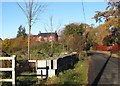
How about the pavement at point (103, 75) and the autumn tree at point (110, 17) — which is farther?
the autumn tree at point (110, 17)

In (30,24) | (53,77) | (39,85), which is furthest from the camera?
(30,24)

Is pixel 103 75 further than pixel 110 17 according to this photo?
No

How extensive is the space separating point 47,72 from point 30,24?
11866 millimetres

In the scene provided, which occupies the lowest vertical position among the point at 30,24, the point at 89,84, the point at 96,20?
the point at 89,84

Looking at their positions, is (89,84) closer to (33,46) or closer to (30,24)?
(30,24)

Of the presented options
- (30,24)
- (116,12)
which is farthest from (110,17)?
(30,24)

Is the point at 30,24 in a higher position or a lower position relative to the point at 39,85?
higher

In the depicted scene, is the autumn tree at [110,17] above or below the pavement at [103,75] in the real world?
above

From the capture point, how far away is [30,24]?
24.0m

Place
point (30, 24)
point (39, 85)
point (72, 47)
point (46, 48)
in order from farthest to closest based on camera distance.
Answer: point (46, 48) < point (72, 47) < point (30, 24) < point (39, 85)

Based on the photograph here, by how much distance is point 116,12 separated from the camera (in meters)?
46.9

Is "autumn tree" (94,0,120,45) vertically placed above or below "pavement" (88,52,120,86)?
above

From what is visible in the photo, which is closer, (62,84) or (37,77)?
(62,84)

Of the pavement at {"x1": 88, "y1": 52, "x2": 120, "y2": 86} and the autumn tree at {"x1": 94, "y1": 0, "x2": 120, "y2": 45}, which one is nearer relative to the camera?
the pavement at {"x1": 88, "y1": 52, "x2": 120, "y2": 86}
